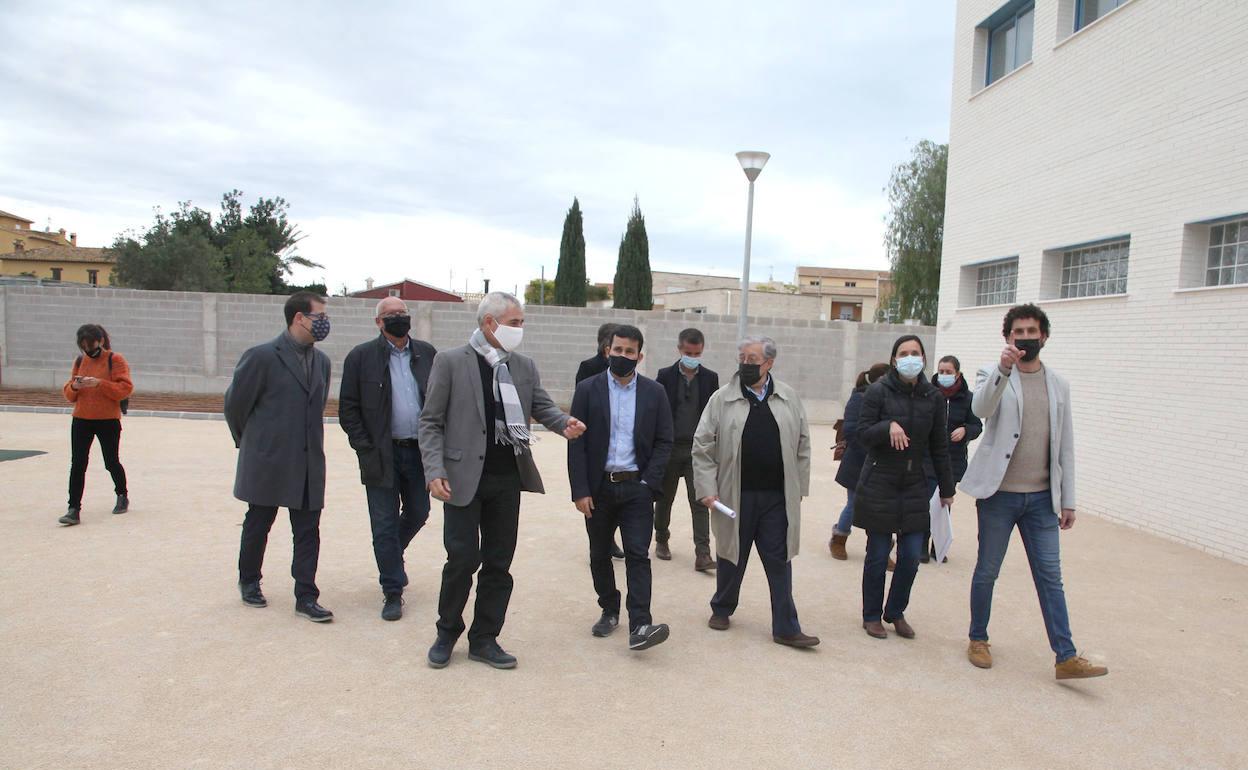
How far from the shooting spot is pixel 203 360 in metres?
18.2

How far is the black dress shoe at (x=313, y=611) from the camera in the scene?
4.79 meters

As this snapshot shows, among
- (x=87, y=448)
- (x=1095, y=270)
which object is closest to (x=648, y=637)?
(x=87, y=448)

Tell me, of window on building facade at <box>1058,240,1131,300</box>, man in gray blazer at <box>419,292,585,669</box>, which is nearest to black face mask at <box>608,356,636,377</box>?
man in gray blazer at <box>419,292,585,669</box>

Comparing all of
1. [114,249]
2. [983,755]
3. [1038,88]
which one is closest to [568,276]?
[114,249]

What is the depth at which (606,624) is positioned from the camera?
4.85 m

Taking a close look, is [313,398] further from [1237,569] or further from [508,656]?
[1237,569]

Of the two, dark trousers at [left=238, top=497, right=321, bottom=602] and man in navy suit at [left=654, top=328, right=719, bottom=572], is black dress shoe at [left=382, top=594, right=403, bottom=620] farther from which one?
man in navy suit at [left=654, top=328, right=719, bottom=572]

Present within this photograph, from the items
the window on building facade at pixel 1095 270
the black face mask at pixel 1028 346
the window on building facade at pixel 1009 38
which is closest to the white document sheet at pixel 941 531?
the black face mask at pixel 1028 346

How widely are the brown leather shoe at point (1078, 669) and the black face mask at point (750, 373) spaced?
86.7 inches

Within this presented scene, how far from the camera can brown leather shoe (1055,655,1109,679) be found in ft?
13.8

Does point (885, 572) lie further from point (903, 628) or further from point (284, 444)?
point (284, 444)

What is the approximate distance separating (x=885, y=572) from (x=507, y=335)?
270cm

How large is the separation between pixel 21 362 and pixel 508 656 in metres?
19.0

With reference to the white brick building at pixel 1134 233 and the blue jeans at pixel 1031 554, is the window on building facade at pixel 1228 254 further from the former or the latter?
the blue jeans at pixel 1031 554
